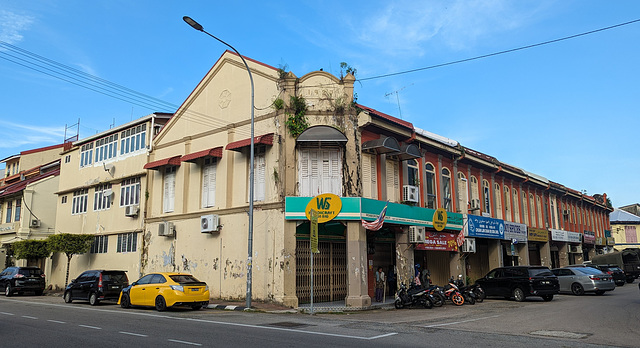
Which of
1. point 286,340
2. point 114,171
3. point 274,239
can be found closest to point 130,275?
point 114,171

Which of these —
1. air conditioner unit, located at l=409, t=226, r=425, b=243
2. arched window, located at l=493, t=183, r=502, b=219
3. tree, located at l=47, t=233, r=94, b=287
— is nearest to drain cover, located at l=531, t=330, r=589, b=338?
air conditioner unit, located at l=409, t=226, r=425, b=243

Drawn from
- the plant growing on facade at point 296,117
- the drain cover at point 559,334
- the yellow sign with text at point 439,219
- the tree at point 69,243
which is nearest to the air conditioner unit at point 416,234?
the yellow sign with text at point 439,219

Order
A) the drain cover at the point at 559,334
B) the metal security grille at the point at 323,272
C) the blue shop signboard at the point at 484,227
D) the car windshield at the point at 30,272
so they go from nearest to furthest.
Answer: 1. the drain cover at the point at 559,334
2. the metal security grille at the point at 323,272
3. the car windshield at the point at 30,272
4. the blue shop signboard at the point at 484,227

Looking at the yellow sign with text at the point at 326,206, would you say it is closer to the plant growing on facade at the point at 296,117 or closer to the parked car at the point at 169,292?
the plant growing on facade at the point at 296,117

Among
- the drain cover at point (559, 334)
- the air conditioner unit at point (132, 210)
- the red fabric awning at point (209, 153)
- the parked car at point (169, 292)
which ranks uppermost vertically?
the red fabric awning at point (209, 153)

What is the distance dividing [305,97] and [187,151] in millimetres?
7877

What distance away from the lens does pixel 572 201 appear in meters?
44.4

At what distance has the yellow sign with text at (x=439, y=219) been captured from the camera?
24219 millimetres

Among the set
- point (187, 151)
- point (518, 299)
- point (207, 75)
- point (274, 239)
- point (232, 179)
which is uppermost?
point (207, 75)

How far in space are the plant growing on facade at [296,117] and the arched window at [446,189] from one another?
34.2 ft

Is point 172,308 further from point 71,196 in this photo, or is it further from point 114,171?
point 71,196

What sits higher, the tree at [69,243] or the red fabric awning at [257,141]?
the red fabric awning at [257,141]

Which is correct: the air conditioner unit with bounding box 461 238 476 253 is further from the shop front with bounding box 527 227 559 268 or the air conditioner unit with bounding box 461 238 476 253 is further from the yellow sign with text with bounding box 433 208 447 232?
the shop front with bounding box 527 227 559 268

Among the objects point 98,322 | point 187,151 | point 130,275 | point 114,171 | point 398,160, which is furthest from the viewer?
point 114,171
